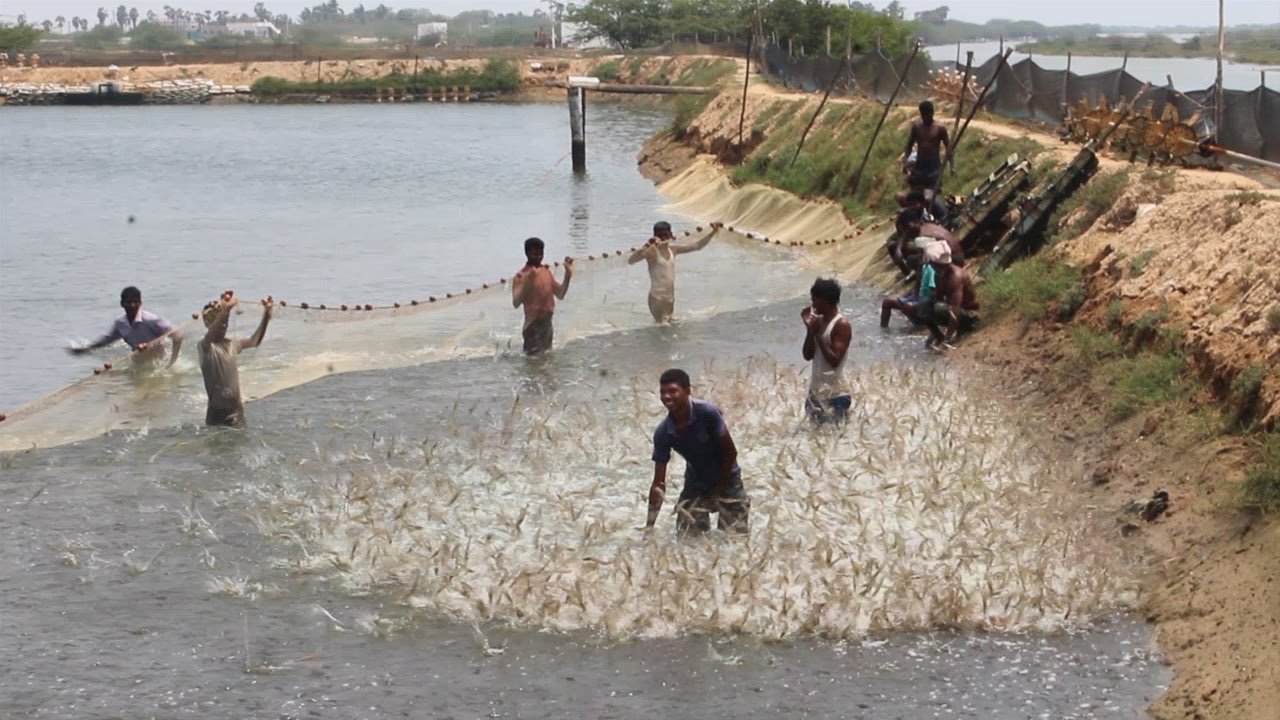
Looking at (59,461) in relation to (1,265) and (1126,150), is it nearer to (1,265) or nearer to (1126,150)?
(1126,150)

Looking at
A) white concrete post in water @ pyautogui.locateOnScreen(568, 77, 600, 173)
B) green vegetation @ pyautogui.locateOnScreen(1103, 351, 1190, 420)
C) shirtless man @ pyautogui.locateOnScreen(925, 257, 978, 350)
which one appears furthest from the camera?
white concrete post in water @ pyautogui.locateOnScreen(568, 77, 600, 173)

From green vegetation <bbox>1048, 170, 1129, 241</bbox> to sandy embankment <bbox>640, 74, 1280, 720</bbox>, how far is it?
33cm

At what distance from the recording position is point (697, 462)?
995cm

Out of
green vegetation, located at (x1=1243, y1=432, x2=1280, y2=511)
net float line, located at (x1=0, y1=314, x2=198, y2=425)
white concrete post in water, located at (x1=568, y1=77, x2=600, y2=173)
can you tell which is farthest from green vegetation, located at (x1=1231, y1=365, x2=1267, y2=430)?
white concrete post in water, located at (x1=568, y1=77, x2=600, y2=173)

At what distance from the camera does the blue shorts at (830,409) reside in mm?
12258

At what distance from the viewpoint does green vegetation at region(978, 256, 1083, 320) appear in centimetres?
1589

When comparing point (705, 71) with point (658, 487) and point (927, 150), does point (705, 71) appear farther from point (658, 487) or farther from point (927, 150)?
point (658, 487)

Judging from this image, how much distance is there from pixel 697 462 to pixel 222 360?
5418mm

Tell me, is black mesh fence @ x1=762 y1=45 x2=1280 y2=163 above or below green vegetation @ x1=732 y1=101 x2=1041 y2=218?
above

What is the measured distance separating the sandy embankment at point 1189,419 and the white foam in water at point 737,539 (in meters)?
0.43

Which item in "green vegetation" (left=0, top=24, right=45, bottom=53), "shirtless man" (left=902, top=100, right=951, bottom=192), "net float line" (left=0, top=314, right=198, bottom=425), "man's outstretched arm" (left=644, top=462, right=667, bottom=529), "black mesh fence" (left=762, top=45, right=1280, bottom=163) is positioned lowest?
"net float line" (left=0, top=314, right=198, bottom=425)

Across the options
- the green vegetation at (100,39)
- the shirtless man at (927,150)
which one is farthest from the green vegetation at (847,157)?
the green vegetation at (100,39)

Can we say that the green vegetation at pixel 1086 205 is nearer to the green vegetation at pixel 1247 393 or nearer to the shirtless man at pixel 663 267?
the shirtless man at pixel 663 267

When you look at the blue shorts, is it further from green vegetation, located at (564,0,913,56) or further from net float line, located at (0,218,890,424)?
green vegetation, located at (564,0,913,56)
